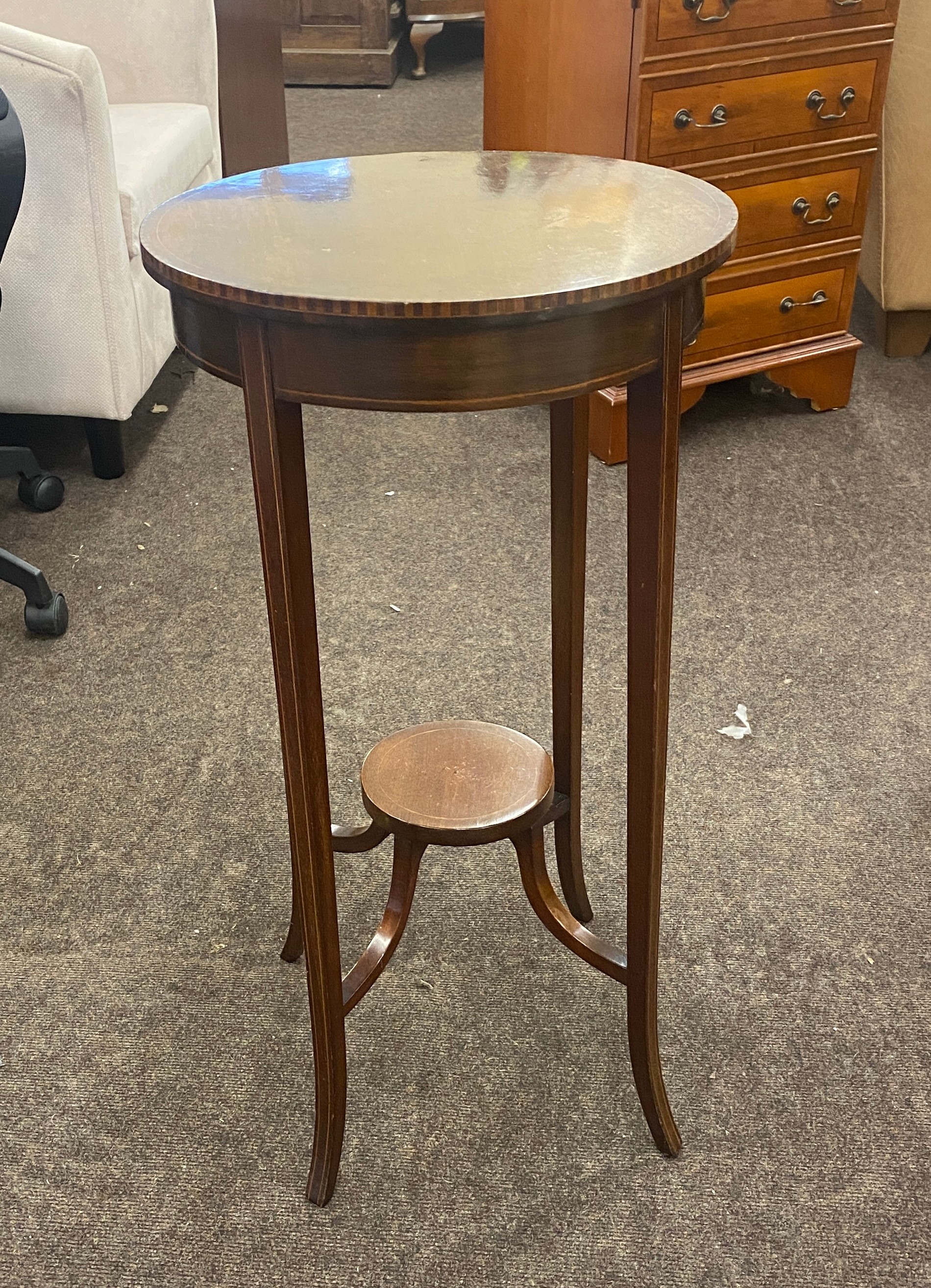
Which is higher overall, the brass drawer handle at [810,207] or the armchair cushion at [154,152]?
the armchair cushion at [154,152]

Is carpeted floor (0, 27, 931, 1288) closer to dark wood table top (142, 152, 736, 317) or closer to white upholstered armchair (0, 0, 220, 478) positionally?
white upholstered armchair (0, 0, 220, 478)

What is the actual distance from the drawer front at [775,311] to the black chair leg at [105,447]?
122 cm

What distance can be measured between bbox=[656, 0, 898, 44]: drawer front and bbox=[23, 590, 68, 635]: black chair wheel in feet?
4.84

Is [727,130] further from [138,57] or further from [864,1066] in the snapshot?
[864,1066]

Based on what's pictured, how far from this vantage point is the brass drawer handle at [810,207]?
A: 2471 millimetres

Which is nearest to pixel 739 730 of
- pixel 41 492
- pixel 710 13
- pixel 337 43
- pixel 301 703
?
pixel 301 703

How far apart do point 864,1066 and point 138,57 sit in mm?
2769

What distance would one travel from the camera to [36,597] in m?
2.04

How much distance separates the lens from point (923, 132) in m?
2.78

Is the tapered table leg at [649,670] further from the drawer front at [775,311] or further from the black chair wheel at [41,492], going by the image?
the black chair wheel at [41,492]

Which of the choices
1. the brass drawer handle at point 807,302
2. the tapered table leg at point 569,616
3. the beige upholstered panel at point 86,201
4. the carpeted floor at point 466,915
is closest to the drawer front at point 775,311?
the brass drawer handle at point 807,302

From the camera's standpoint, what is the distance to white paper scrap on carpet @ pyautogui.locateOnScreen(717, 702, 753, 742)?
1.83 m

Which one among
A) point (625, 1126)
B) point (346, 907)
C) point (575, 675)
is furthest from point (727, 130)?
point (625, 1126)

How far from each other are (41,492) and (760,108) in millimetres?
1615
